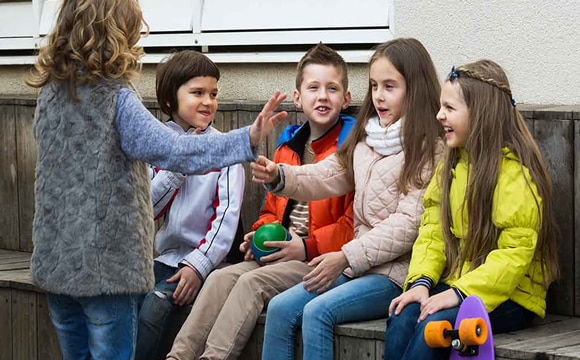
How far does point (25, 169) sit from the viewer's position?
8086mm

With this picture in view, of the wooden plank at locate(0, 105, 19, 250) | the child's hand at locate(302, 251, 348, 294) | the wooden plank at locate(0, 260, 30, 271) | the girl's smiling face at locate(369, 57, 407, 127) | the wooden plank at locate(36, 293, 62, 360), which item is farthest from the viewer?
the wooden plank at locate(0, 105, 19, 250)

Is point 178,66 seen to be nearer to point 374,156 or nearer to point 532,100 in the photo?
point 374,156

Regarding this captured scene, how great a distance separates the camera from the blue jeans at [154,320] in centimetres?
620

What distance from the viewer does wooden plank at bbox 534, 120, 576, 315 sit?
558 cm

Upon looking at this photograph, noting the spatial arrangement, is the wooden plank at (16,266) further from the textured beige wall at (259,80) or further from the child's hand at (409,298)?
the child's hand at (409,298)

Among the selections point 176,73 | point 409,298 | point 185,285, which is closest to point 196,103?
point 176,73

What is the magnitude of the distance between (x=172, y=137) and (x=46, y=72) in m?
0.62

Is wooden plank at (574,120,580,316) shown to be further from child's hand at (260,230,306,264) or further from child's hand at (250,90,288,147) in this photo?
child's hand at (250,90,288,147)

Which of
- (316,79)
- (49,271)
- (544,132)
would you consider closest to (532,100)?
(544,132)

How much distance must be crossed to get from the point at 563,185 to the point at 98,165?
204 cm

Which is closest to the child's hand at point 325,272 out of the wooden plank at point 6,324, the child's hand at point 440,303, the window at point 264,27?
the child's hand at point 440,303

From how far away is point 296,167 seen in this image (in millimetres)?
5863

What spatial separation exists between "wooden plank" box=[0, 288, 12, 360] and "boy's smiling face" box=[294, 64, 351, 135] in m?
2.08

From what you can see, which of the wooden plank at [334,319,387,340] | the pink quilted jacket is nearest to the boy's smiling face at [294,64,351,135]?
the pink quilted jacket
